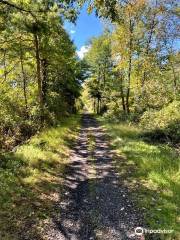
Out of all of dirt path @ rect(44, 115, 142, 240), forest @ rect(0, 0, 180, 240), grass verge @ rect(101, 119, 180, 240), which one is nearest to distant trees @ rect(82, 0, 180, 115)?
forest @ rect(0, 0, 180, 240)

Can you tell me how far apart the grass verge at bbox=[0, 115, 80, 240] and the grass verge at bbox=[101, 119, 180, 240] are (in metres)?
2.36

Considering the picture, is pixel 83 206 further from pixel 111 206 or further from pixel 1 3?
pixel 1 3

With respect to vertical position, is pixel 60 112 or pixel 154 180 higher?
pixel 60 112

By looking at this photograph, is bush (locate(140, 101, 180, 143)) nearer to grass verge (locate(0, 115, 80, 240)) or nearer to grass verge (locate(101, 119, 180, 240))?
grass verge (locate(101, 119, 180, 240))

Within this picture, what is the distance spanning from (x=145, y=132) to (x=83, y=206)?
11188 mm

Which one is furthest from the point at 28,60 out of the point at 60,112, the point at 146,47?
the point at 146,47

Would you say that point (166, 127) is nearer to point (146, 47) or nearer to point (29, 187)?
point (29, 187)

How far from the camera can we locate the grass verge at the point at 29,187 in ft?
22.7

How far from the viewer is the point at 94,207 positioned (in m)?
8.04

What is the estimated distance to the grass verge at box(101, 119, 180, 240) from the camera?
7219mm

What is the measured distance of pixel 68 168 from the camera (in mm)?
11984

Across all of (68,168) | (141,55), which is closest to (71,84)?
(141,55)

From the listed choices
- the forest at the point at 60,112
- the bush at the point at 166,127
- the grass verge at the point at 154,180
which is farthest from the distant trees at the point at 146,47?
the grass verge at the point at 154,180

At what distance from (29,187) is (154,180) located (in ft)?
12.7
